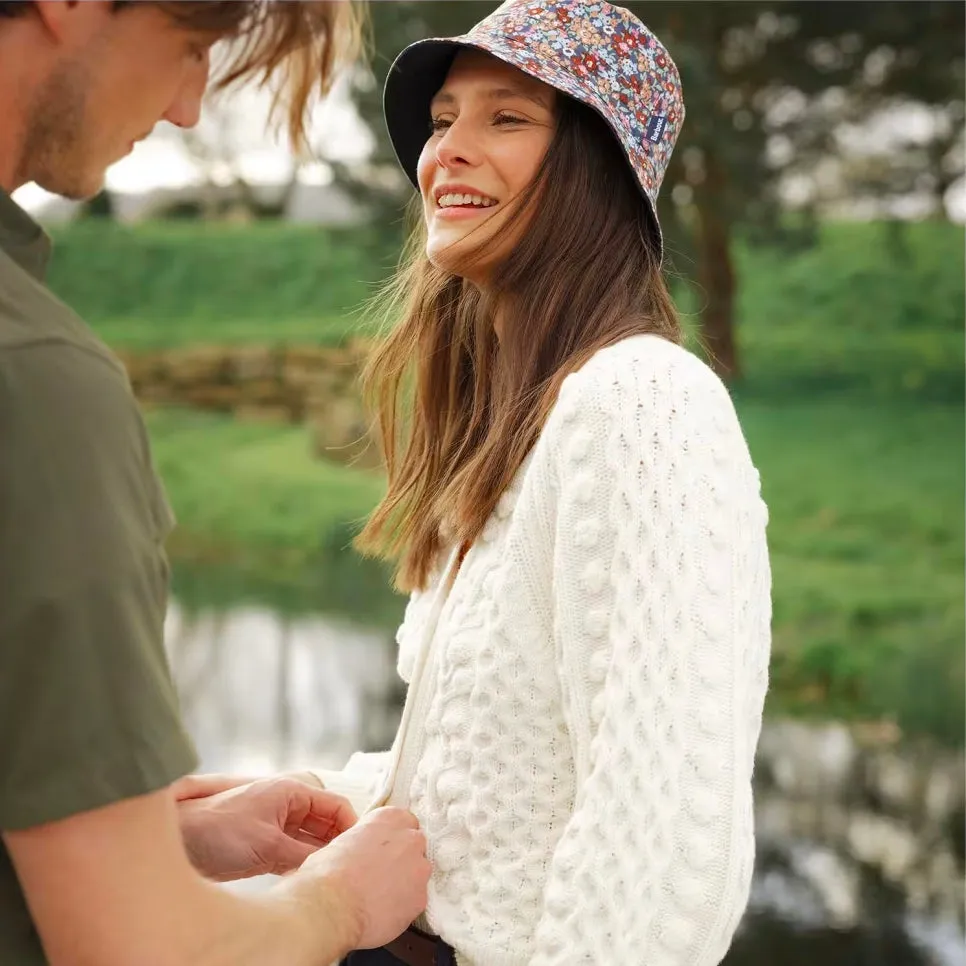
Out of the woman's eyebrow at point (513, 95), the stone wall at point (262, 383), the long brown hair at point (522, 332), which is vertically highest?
the woman's eyebrow at point (513, 95)

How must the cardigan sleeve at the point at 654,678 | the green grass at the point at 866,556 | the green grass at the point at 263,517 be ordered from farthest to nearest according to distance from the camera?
the green grass at the point at 263,517 < the green grass at the point at 866,556 < the cardigan sleeve at the point at 654,678

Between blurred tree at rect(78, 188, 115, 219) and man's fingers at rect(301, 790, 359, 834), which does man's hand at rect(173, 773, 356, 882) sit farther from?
blurred tree at rect(78, 188, 115, 219)

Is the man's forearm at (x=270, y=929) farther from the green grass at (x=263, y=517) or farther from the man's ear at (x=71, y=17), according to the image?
the green grass at (x=263, y=517)

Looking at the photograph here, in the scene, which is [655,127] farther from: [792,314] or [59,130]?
[792,314]

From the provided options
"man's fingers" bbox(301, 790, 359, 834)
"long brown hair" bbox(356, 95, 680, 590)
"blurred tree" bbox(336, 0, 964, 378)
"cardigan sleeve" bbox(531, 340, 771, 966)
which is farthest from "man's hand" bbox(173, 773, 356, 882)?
"blurred tree" bbox(336, 0, 964, 378)

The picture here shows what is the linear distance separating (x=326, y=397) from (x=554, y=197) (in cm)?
640

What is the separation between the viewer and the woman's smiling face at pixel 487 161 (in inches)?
50.7

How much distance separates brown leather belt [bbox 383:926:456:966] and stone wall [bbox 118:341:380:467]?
20.7 ft

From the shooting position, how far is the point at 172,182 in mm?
7145

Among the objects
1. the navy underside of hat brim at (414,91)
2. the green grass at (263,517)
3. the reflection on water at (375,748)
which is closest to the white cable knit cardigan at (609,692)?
the navy underside of hat brim at (414,91)

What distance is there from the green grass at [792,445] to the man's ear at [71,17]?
4.80 metres

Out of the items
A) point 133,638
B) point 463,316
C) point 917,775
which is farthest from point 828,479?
point 133,638

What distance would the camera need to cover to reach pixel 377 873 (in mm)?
1008

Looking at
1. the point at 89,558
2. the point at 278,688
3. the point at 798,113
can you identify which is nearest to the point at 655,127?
the point at 89,558
